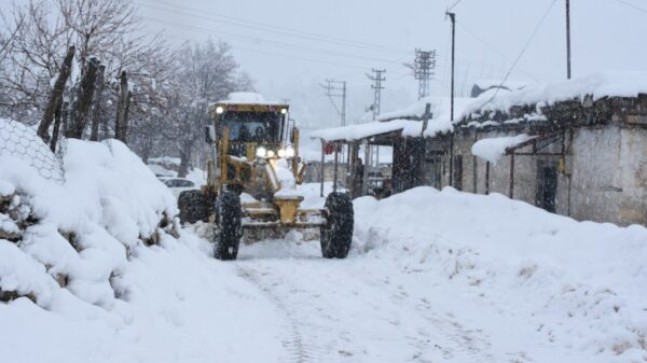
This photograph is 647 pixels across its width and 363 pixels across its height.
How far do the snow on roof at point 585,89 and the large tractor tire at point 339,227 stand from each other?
6335 millimetres

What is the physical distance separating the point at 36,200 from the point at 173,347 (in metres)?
1.70

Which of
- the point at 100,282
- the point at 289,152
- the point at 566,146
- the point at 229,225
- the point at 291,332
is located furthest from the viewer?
the point at 566,146

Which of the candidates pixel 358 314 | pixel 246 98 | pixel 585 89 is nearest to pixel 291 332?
pixel 358 314

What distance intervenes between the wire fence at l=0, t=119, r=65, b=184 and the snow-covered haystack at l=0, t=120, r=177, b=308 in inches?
0.5

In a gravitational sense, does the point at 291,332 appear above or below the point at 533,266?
below

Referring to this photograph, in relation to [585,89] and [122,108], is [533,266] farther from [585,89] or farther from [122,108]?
[585,89]

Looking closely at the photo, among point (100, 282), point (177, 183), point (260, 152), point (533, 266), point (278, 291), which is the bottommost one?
point (278, 291)

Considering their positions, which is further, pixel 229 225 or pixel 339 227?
pixel 339 227

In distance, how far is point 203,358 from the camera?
579 cm

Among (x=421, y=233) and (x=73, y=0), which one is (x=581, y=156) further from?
(x=73, y=0)

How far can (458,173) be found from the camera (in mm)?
25625

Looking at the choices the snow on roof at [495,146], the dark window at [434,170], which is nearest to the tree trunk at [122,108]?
the snow on roof at [495,146]

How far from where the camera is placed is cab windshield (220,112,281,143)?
1550 cm

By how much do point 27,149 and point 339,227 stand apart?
804cm
